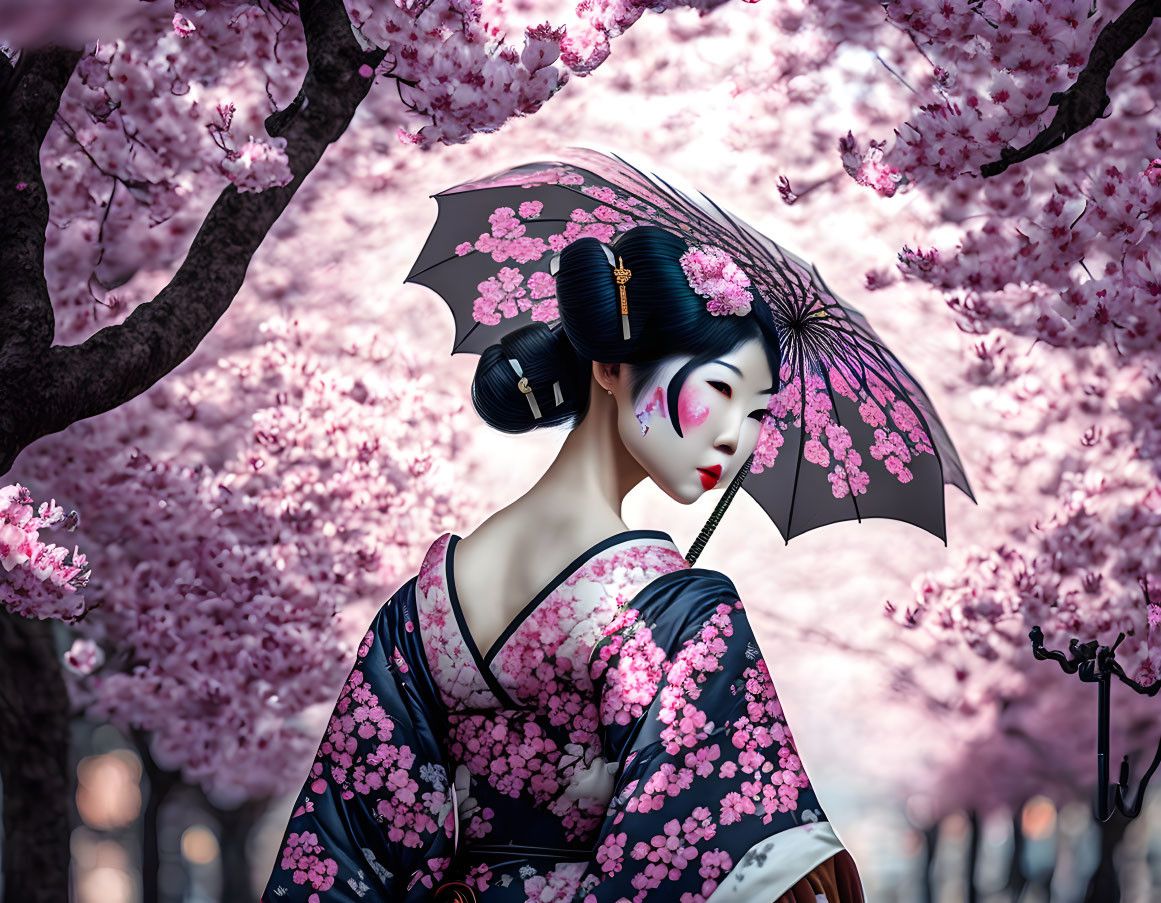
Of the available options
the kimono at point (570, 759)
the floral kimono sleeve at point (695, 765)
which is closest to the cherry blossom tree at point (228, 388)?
the kimono at point (570, 759)

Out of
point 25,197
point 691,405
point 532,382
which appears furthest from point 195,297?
point 691,405

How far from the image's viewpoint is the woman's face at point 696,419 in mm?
1706

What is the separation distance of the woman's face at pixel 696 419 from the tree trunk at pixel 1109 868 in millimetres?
4762

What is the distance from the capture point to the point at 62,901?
362cm

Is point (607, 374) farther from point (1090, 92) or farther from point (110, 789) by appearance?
point (110, 789)

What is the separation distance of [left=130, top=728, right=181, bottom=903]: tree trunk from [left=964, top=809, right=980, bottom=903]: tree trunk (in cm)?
383

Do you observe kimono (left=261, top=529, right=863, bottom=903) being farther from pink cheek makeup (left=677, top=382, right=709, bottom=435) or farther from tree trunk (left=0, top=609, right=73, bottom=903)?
tree trunk (left=0, top=609, right=73, bottom=903)

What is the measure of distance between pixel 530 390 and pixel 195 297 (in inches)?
57.8

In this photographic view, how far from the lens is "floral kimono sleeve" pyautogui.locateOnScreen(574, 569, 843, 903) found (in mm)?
1438

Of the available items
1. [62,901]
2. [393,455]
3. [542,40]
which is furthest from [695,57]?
[62,901]

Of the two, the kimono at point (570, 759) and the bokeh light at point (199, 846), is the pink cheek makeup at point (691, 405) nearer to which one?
the kimono at point (570, 759)

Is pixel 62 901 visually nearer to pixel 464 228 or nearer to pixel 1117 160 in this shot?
pixel 464 228

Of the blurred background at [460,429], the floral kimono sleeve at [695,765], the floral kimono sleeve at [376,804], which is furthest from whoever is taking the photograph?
the blurred background at [460,429]

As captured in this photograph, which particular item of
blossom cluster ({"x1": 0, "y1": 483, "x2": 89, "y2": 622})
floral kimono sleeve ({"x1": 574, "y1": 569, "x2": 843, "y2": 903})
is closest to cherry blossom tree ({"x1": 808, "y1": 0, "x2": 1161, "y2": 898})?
floral kimono sleeve ({"x1": 574, "y1": 569, "x2": 843, "y2": 903})
